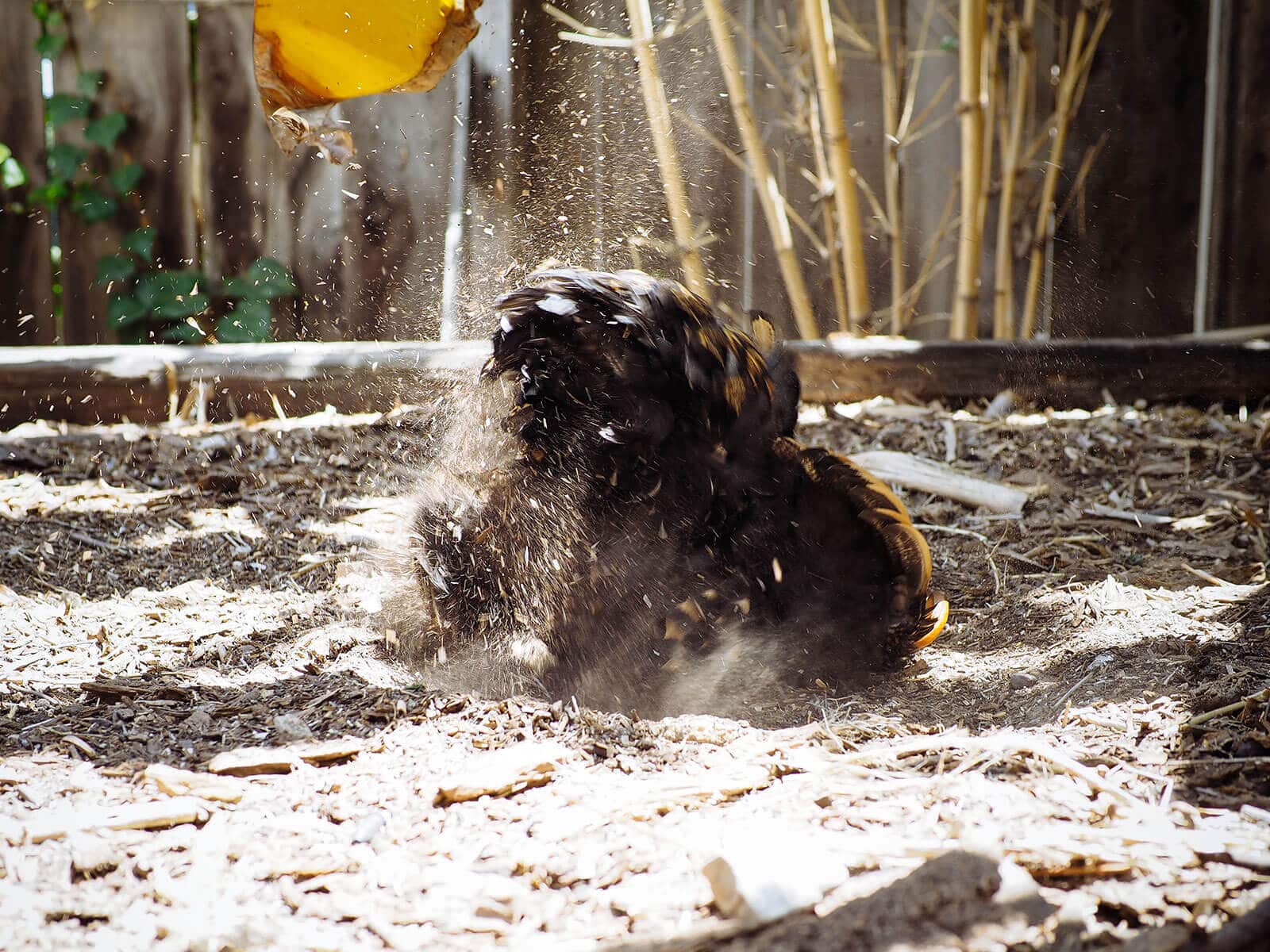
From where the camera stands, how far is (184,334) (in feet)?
17.8

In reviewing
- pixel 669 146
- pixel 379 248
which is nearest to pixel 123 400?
pixel 379 248

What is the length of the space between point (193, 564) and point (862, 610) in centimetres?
167

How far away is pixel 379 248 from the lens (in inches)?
210

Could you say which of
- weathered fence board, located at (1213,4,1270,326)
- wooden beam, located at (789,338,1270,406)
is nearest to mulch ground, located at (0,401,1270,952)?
wooden beam, located at (789,338,1270,406)

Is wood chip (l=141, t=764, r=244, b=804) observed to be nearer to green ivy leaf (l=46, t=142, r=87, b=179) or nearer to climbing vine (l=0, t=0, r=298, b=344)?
climbing vine (l=0, t=0, r=298, b=344)

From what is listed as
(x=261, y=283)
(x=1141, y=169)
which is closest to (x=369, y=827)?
(x=261, y=283)

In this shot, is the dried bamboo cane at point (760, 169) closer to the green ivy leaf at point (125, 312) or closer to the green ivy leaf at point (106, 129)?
the green ivy leaf at point (106, 129)

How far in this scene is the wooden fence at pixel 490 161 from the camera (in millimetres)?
5254

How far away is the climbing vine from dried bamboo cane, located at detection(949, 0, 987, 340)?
3.36m

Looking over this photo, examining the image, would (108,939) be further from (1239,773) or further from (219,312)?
(219,312)

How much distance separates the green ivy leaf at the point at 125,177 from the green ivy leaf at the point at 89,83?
380 mm

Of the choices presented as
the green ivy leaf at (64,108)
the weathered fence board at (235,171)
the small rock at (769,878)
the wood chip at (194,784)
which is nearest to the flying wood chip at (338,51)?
the wood chip at (194,784)

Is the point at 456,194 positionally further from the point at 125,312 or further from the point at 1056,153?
the point at 1056,153

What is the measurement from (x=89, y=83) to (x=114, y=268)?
3.08 ft
